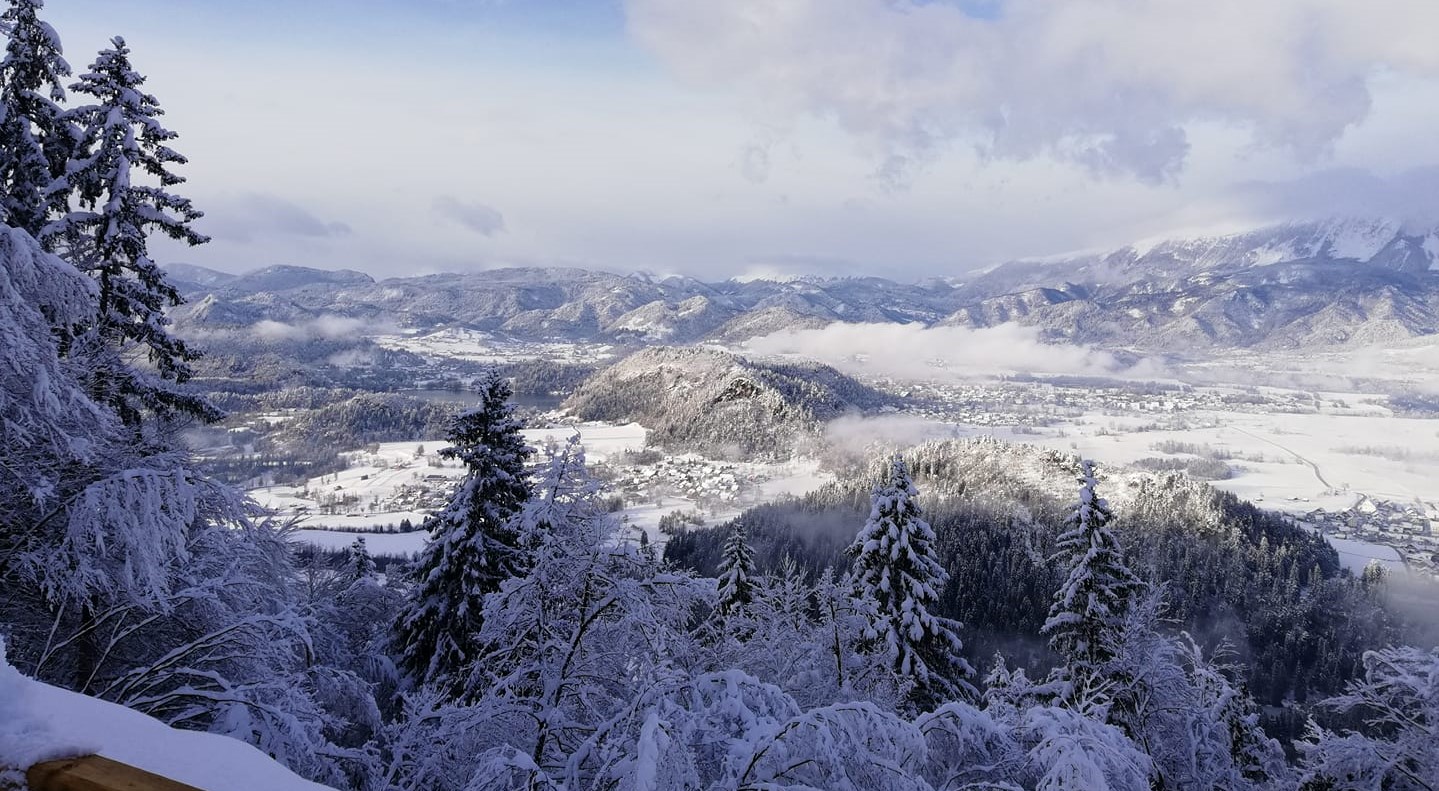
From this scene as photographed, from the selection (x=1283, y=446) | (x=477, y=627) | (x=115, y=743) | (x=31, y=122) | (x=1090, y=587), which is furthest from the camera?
(x=1283, y=446)

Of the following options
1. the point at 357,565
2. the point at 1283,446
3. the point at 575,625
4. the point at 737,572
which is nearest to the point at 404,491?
the point at 357,565

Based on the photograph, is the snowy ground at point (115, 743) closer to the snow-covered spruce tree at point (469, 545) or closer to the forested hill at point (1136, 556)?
the snow-covered spruce tree at point (469, 545)

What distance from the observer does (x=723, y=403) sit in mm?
164750

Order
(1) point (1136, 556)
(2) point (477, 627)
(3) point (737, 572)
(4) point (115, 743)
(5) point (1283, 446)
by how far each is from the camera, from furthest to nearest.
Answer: (5) point (1283, 446), (1) point (1136, 556), (3) point (737, 572), (2) point (477, 627), (4) point (115, 743)

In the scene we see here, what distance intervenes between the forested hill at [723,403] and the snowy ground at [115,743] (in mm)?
145986

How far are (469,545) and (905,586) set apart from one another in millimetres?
10102

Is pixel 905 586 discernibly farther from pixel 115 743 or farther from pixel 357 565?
pixel 357 565

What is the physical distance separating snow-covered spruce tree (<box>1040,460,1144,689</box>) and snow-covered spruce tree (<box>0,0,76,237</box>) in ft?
62.2

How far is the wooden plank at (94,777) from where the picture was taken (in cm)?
157

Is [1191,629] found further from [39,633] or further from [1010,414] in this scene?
[1010,414]

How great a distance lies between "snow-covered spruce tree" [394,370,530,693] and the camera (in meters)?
12.8

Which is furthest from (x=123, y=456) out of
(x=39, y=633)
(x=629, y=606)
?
(x=629, y=606)

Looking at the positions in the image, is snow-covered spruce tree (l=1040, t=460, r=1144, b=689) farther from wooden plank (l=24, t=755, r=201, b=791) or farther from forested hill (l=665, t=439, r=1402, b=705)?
forested hill (l=665, t=439, r=1402, b=705)

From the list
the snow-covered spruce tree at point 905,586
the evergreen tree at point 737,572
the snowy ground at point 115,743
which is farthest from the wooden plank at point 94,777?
the evergreen tree at point 737,572
